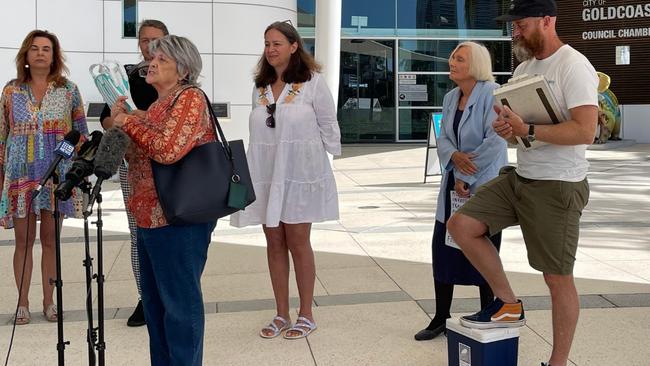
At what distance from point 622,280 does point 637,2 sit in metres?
17.4

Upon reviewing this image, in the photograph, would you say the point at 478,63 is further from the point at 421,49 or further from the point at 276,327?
the point at 421,49

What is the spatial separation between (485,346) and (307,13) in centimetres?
1878

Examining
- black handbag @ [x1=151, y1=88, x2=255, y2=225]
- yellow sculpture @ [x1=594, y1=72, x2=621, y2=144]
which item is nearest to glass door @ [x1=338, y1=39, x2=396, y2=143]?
yellow sculpture @ [x1=594, y1=72, x2=621, y2=144]

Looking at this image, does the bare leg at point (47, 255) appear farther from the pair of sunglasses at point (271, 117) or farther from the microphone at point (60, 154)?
the microphone at point (60, 154)

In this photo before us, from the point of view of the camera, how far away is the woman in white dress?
4.89 meters

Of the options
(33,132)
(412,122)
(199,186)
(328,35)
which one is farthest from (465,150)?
(412,122)

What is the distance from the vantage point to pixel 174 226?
3.52m

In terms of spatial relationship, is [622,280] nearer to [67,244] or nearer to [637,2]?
[67,244]

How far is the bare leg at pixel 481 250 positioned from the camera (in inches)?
161

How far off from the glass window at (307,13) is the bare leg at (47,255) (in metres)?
16.9

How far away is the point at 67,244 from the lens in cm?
841

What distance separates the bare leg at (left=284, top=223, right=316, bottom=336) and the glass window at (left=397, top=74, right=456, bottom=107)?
60.2 feet

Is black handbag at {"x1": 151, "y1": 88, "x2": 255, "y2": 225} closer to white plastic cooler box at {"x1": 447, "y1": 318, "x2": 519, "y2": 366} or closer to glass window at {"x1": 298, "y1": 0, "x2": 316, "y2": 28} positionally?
white plastic cooler box at {"x1": 447, "y1": 318, "x2": 519, "y2": 366}

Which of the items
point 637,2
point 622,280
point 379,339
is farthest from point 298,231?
point 637,2
